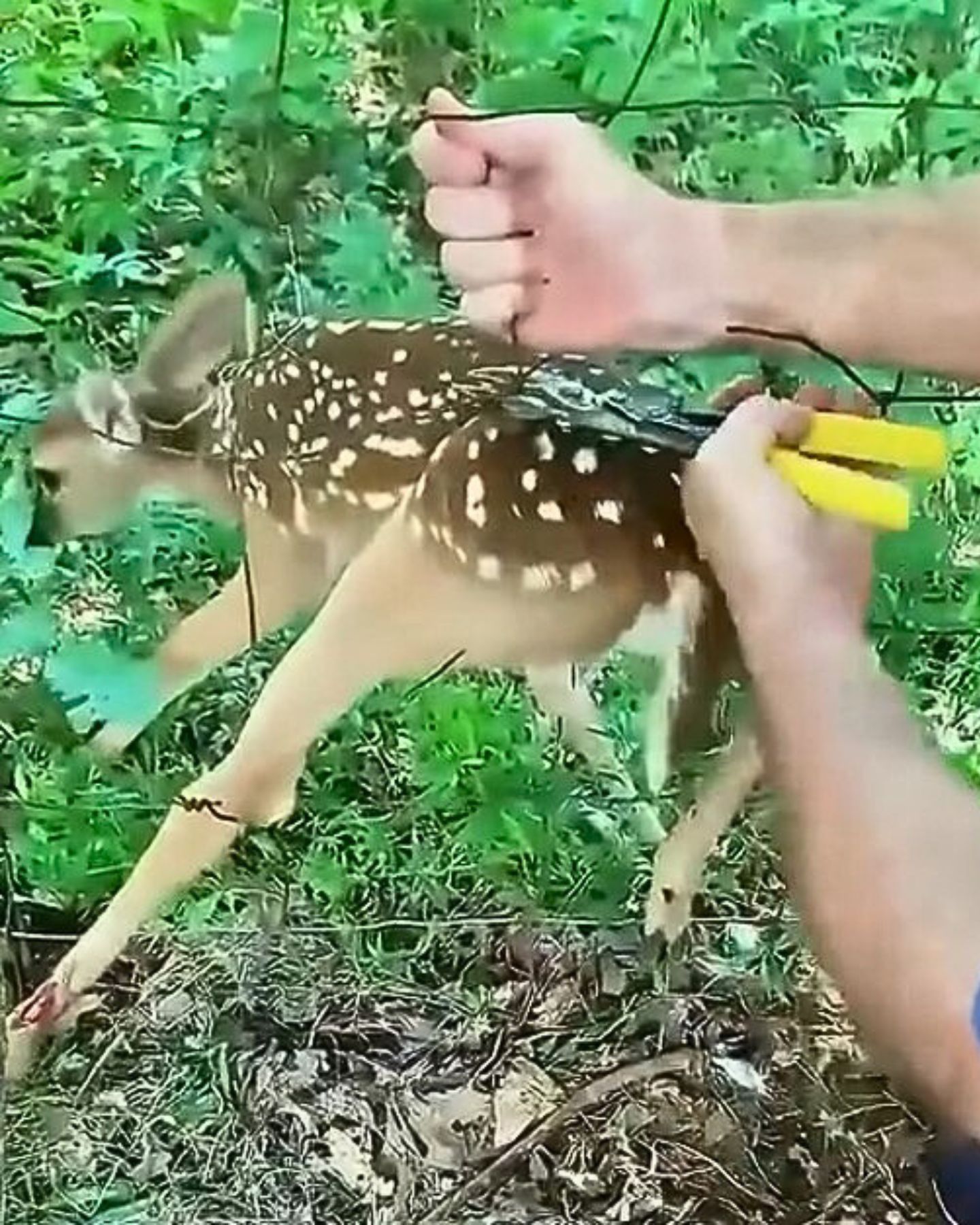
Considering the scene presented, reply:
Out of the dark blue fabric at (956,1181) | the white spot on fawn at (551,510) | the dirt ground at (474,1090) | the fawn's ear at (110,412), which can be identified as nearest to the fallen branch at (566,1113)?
the dirt ground at (474,1090)

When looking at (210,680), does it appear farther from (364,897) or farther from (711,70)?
(711,70)

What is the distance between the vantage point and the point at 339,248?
91 centimetres

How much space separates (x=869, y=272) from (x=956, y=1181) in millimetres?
380

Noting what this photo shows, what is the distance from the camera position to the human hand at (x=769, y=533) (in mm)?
916

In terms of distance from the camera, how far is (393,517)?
3.06 ft

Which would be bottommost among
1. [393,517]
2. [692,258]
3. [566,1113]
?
[566,1113]

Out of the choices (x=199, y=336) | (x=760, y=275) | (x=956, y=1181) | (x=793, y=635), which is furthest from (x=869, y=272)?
(x=956, y=1181)

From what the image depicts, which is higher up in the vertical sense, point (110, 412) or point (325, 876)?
point (110, 412)

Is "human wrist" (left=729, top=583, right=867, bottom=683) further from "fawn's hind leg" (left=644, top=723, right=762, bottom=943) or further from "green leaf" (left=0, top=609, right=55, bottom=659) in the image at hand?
"green leaf" (left=0, top=609, right=55, bottom=659)

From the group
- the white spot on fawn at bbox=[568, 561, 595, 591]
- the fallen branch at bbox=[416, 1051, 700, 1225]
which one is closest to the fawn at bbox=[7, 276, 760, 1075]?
the white spot on fawn at bbox=[568, 561, 595, 591]

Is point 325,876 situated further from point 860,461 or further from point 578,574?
point 860,461

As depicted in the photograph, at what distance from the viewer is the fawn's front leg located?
3.06ft

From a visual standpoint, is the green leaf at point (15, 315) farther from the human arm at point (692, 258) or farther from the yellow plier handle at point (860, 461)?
the yellow plier handle at point (860, 461)

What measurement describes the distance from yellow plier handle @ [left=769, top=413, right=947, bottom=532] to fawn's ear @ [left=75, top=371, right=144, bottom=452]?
0.27 m
